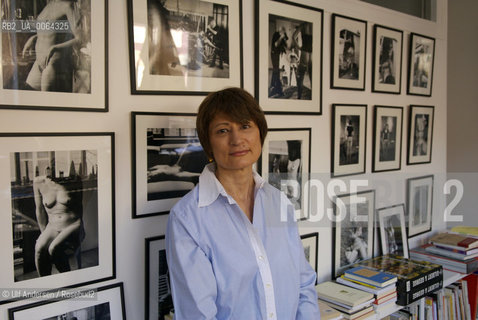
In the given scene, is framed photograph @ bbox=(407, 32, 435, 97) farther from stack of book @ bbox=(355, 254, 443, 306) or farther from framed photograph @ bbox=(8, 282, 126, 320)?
framed photograph @ bbox=(8, 282, 126, 320)

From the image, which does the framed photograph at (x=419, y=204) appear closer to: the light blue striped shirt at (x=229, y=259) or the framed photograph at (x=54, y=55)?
the light blue striped shirt at (x=229, y=259)

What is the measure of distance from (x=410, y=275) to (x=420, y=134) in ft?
3.57

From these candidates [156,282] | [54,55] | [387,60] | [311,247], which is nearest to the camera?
[54,55]

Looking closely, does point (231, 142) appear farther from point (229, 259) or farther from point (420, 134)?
point (420, 134)

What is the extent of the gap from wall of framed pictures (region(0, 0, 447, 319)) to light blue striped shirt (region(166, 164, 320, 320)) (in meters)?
0.30

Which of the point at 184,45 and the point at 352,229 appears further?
the point at 352,229

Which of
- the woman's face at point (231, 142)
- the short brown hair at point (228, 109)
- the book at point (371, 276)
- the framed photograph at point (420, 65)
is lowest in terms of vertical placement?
the book at point (371, 276)

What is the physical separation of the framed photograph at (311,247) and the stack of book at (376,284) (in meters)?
0.18

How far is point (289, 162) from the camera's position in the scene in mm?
1899

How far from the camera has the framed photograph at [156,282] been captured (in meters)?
1.46

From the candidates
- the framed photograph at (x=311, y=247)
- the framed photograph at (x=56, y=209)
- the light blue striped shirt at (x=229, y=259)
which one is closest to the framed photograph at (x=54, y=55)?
the framed photograph at (x=56, y=209)

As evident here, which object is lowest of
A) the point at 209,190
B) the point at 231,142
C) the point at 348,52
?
the point at 209,190

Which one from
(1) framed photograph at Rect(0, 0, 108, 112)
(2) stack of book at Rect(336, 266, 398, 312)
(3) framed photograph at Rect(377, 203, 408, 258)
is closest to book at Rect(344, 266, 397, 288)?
(2) stack of book at Rect(336, 266, 398, 312)

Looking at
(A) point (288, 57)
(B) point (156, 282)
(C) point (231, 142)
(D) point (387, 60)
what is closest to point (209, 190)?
(C) point (231, 142)
